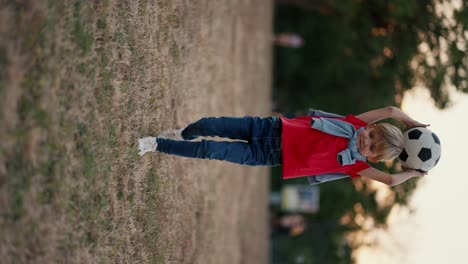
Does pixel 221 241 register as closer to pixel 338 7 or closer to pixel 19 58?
pixel 19 58

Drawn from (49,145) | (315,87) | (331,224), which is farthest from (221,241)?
(331,224)

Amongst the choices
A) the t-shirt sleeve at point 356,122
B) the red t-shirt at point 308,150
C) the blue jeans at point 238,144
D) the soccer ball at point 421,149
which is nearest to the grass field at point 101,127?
the blue jeans at point 238,144

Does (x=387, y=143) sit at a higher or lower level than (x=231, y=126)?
lower

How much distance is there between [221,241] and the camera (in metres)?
8.56

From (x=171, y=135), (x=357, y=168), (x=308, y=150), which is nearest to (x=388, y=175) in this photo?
(x=357, y=168)

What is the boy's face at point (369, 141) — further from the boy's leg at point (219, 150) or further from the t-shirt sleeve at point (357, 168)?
the boy's leg at point (219, 150)

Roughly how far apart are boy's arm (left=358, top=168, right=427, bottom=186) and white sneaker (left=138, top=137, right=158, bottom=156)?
199cm

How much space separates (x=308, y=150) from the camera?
14.8 feet

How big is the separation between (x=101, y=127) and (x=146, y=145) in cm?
80

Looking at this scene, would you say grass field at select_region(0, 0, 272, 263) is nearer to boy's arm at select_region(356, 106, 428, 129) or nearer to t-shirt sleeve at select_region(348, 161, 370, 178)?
t-shirt sleeve at select_region(348, 161, 370, 178)

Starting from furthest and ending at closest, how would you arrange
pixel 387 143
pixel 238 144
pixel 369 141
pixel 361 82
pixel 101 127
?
1. pixel 361 82
2. pixel 238 144
3. pixel 369 141
4. pixel 387 143
5. pixel 101 127

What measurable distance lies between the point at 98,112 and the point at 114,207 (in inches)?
33.2

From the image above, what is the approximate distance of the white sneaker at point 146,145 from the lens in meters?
4.57

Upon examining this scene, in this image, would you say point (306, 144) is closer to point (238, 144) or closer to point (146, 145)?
point (238, 144)
